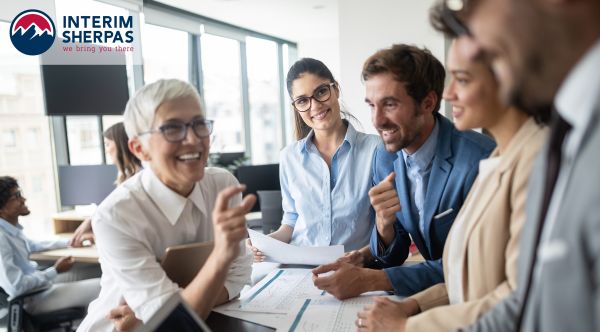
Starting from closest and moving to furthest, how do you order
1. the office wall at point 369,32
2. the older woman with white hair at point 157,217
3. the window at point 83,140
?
the older woman with white hair at point 157,217 < the office wall at point 369,32 < the window at point 83,140

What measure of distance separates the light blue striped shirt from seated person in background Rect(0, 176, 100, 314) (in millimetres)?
1899

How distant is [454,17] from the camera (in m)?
1.05

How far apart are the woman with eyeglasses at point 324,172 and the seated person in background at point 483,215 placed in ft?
2.67

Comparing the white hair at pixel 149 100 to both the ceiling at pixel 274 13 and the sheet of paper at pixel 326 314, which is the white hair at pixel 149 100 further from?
the ceiling at pixel 274 13

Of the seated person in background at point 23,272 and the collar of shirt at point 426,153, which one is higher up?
the collar of shirt at point 426,153

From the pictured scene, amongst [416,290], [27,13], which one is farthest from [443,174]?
[27,13]

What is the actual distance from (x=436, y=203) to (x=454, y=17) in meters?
0.64

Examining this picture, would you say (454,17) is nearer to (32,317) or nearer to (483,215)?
(483,215)

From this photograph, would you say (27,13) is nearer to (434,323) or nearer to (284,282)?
(284,282)

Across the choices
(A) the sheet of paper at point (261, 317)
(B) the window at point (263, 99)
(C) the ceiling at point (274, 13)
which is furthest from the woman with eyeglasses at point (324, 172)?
(B) the window at point (263, 99)

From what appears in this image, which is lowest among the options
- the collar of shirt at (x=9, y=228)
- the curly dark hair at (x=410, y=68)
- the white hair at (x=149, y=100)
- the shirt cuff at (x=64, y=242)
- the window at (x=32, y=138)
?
the shirt cuff at (x=64, y=242)

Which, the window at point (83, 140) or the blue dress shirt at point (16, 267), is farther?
the window at point (83, 140)

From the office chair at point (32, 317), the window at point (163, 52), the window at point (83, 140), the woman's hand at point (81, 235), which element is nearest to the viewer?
the office chair at point (32, 317)

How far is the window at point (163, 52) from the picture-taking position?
542 cm
